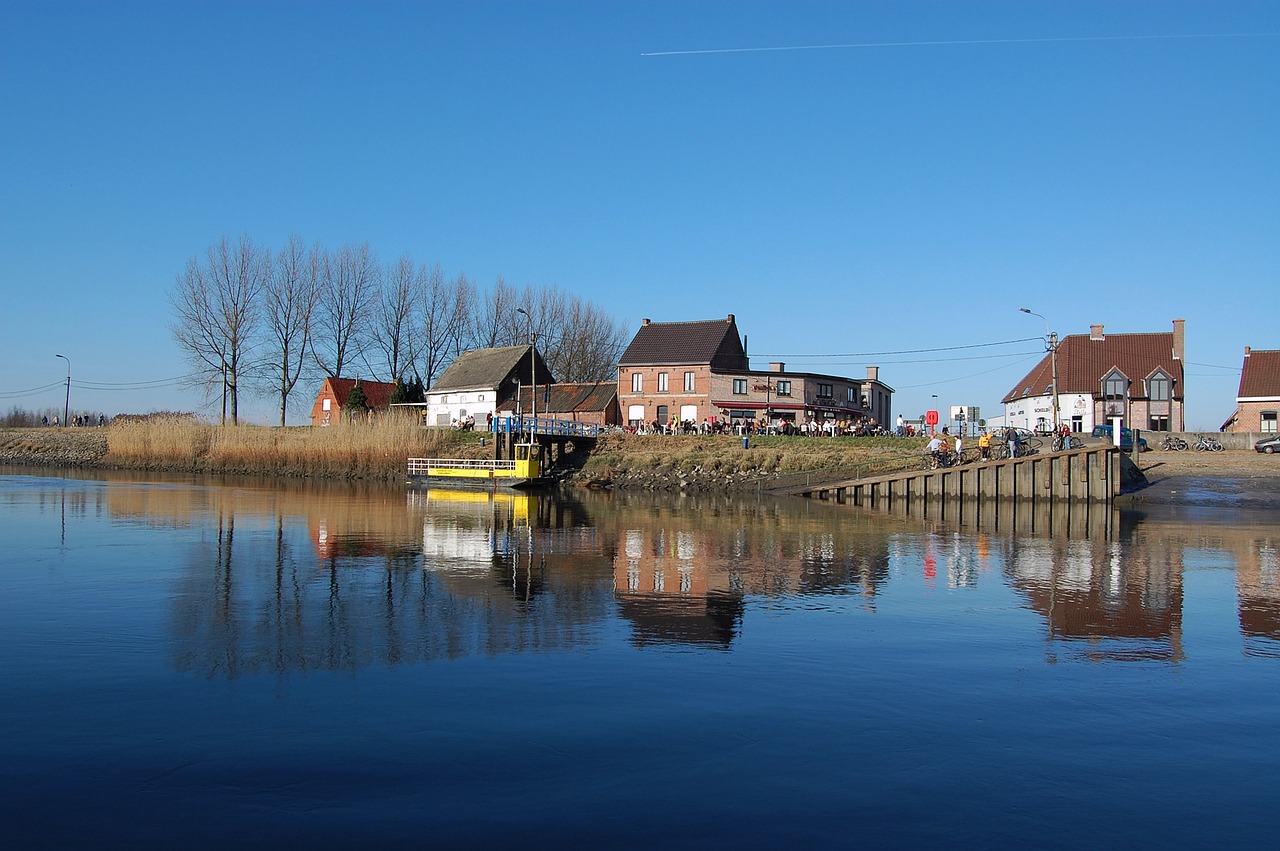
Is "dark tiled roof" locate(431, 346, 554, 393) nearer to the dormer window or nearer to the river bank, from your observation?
the river bank

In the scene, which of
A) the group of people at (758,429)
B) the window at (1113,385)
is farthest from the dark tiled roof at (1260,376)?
the group of people at (758,429)

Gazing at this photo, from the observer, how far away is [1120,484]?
142 ft

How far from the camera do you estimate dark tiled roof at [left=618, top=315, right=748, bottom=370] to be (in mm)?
73562

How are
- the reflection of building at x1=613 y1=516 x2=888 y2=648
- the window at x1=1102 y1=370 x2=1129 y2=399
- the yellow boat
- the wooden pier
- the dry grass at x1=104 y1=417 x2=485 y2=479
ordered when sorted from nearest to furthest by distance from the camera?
the reflection of building at x1=613 y1=516 x2=888 y2=648 → the wooden pier → the yellow boat → the dry grass at x1=104 y1=417 x2=485 y2=479 → the window at x1=1102 y1=370 x2=1129 y2=399

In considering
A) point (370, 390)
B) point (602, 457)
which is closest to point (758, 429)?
point (602, 457)

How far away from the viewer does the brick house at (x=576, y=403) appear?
76.0m

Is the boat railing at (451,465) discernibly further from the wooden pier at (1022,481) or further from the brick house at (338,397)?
the brick house at (338,397)

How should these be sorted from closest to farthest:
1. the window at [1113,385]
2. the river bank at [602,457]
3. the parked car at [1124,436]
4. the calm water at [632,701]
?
the calm water at [632,701], the river bank at [602,457], the parked car at [1124,436], the window at [1113,385]

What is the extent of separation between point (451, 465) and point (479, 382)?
64.1 ft

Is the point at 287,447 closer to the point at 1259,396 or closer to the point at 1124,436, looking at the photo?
the point at 1124,436

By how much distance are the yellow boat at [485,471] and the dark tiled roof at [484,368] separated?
1675 cm

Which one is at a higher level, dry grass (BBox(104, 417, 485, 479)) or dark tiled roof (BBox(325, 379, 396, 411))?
dark tiled roof (BBox(325, 379, 396, 411))

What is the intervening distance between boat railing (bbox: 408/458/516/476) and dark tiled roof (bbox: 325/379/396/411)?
27.5 meters

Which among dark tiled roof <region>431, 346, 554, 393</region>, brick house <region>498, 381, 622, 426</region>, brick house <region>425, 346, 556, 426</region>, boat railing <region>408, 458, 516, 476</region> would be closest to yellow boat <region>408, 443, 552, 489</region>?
boat railing <region>408, 458, 516, 476</region>
